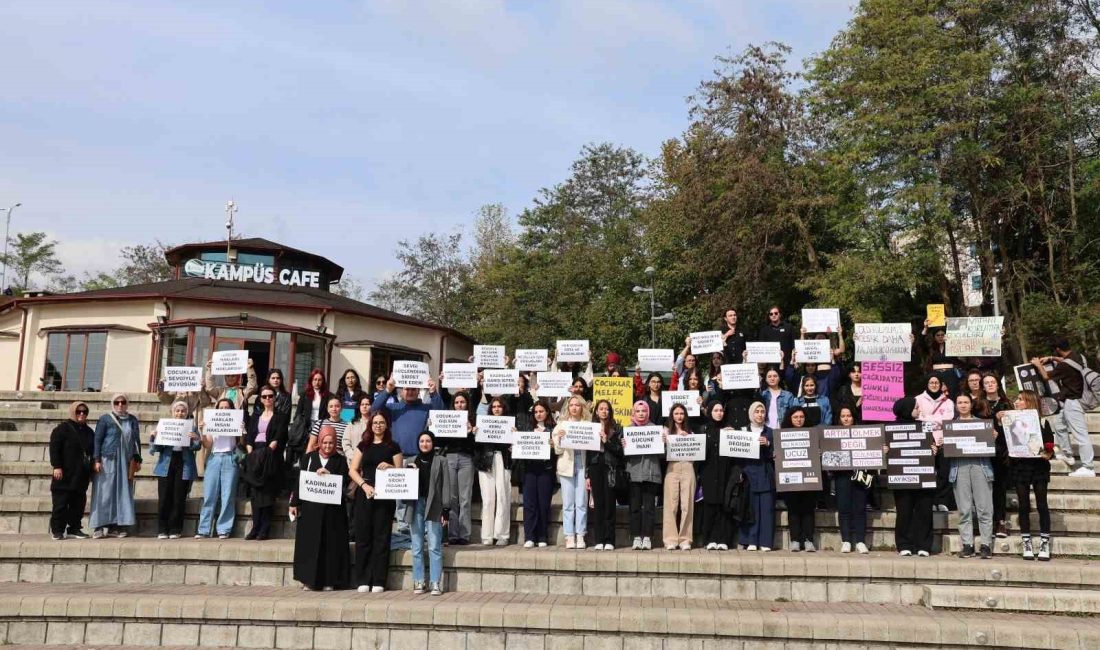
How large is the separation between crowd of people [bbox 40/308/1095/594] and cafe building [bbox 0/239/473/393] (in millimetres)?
18075

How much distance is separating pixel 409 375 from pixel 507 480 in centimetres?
219

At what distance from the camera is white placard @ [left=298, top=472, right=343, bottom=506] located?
9.96 metres

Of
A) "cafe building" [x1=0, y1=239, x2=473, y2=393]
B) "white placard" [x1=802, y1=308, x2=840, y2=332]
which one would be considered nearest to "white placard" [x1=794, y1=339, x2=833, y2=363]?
"white placard" [x1=802, y1=308, x2=840, y2=332]

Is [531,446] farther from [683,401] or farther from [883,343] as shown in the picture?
[883,343]

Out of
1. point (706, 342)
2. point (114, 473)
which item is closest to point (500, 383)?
point (706, 342)

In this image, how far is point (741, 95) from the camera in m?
37.1

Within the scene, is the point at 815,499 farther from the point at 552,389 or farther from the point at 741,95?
the point at 741,95

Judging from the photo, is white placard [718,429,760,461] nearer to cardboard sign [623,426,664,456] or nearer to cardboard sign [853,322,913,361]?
cardboard sign [623,426,664,456]

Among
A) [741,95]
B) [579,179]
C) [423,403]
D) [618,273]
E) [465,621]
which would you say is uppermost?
[579,179]

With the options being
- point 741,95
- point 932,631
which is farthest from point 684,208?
point 932,631

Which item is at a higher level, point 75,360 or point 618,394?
point 75,360

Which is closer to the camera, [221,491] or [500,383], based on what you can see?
[221,491]

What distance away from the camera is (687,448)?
10867 millimetres

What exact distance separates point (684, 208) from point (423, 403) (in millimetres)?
26576
